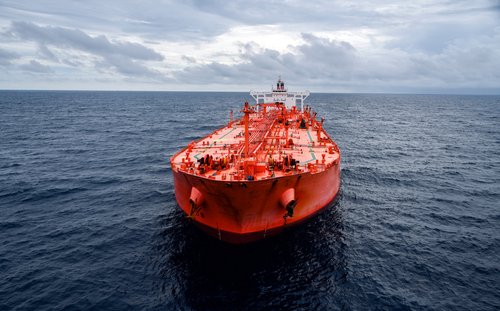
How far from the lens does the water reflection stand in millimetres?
17469

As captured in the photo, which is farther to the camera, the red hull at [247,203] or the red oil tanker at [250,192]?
the red oil tanker at [250,192]

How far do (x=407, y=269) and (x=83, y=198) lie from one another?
32.3 meters

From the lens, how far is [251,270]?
65.4 ft

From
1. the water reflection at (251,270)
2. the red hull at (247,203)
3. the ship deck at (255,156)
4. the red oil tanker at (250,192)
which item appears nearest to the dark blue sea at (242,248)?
the water reflection at (251,270)

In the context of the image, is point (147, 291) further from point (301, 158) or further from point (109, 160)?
point (109, 160)

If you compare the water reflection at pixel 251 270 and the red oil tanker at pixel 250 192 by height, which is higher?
the red oil tanker at pixel 250 192

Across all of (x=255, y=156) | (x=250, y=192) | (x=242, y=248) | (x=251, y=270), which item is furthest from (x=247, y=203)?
(x=255, y=156)

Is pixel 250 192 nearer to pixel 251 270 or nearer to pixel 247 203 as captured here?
pixel 247 203

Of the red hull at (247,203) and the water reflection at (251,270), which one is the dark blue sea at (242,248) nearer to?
the water reflection at (251,270)

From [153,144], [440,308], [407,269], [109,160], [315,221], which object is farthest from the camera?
[153,144]

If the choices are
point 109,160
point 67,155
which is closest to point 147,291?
point 109,160

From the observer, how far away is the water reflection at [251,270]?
17469 mm

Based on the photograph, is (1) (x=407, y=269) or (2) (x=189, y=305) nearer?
(2) (x=189, y=305)

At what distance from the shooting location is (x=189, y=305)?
17000 mm
